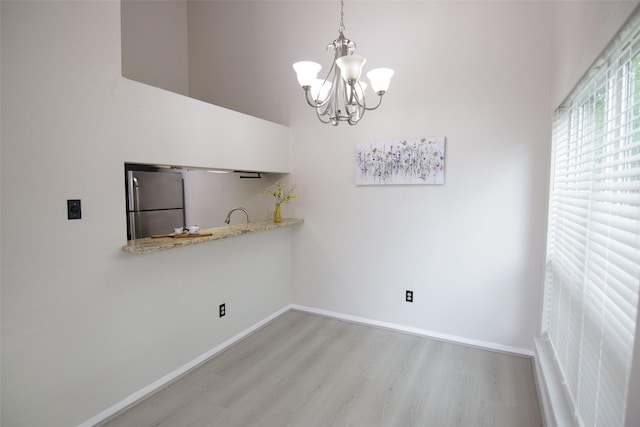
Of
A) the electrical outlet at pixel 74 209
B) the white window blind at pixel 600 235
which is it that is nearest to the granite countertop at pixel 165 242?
the electrical outlet at pixel 74 209

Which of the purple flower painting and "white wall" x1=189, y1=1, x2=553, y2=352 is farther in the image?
the purple flower painting

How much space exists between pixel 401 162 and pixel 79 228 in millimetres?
2640

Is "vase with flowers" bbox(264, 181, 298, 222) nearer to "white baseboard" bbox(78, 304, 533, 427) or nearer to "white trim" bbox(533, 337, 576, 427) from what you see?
"white baseboard" bbox(78, 304, 533, 427)

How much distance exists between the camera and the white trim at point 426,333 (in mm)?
3041

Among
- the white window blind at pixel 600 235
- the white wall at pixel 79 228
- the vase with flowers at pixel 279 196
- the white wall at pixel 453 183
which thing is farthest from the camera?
the vase with flowers at pixel 279 196

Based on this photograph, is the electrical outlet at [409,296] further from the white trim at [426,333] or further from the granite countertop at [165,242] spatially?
the granite countertop at [165,242]

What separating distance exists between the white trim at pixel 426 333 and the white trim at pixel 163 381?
71cm

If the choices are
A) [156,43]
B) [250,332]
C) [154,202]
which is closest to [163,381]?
[250,332]

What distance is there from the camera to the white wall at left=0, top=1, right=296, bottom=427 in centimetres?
176

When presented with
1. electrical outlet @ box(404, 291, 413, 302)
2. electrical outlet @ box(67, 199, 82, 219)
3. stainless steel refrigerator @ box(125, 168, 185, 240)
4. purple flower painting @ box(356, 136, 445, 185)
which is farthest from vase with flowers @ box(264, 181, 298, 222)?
electrical outlet @ box(67, 199, 82, 219)

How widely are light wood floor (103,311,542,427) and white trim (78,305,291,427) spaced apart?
5cm

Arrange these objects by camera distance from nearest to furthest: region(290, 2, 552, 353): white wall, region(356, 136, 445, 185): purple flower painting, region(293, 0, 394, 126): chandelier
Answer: region(293, 0, 394, 126): chandelier < region(290, 2, 552, 353): white wall < region(356, 136, 445, 185): purple flower painting

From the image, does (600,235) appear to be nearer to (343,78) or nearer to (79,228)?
(343,78)

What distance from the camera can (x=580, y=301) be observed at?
1692 millimetres
